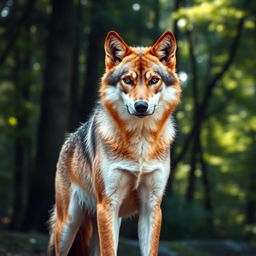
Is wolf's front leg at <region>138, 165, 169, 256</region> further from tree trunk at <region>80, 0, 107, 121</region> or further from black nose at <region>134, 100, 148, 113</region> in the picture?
tree trunk at <region>80, 0, 107, 121</region>

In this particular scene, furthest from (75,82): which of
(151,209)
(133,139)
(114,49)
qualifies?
(151,209)

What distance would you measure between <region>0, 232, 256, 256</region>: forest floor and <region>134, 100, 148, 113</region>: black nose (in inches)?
219

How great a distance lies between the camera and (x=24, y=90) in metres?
23.2

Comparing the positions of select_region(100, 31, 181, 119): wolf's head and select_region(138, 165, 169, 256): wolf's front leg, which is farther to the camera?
select_region(138, 165, 169, 256): wolf's front leg

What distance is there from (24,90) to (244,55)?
8.25 m

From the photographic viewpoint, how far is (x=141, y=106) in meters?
6.25

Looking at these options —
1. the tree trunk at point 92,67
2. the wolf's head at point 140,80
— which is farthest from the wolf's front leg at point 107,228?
the tree trunk at point 92,67

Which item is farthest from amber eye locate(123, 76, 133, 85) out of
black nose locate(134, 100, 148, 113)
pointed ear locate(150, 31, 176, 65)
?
pointed ear locate(150, 31, 176, 65)

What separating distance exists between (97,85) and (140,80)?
1439cm

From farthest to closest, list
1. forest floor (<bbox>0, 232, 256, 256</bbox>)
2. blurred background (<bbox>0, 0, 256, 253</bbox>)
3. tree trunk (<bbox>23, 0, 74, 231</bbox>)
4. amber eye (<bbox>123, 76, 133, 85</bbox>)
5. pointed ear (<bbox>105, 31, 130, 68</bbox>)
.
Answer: blurred background (<bbox>0, 0, 256, 253</bbox>)
tree trunk (<bbox>23, 0, 74, 231</bbox>)
forest floor (<bbox>0, 232, 256, 256</bbox>)
pointed ear (<bbox>105, 31, 130, 68</bbox>)
amber eye (<bbox>123, 76, 133, 85</bbox>)

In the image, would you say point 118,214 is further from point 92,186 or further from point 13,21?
point 13,21

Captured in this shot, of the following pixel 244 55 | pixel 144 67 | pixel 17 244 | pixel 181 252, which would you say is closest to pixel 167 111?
pixel 144 67

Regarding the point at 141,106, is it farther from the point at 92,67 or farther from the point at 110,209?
the point at 92,67

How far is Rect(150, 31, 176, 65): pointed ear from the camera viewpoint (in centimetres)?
688
